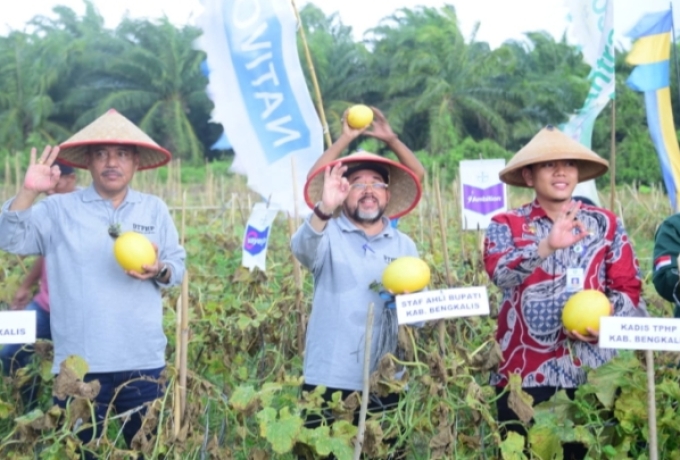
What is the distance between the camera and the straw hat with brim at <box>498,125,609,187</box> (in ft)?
9.05

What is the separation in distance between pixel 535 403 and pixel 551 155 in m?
0.79

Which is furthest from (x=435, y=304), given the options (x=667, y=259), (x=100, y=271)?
(x=100, y=271)

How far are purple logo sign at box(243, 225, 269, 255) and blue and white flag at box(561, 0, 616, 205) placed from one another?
199 centimetres

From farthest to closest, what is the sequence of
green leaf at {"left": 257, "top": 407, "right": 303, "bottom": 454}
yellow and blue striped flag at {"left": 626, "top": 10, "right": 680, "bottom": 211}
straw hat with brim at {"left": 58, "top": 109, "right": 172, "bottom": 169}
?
yellow and blue striped flag at {"left": 626, "top": 10, "right": 680, "bottom": 211} → straw hat with brim at {"left": 58, "top": 109, "right": 172, "bottom": 169} → green leaf at {"left": 257, "top": 407, "right": 303, "bottom": 454}

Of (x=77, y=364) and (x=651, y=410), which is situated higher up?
(x=77, y=364)

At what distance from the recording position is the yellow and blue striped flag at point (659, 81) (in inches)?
186

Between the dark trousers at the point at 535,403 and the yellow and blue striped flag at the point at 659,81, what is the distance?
7.60 feet

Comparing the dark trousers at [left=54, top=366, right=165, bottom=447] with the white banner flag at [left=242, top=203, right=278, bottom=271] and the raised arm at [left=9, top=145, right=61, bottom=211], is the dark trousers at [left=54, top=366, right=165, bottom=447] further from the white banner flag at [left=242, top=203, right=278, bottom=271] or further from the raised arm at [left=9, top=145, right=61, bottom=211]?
the white banner flag at [left=242, top=203, right=278, bottom=271]

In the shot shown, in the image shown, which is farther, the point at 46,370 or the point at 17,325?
the point at 46,370

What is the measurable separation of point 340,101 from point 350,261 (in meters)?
27.1

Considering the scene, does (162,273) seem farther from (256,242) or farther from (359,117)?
(256,242)

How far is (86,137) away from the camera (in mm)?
2980

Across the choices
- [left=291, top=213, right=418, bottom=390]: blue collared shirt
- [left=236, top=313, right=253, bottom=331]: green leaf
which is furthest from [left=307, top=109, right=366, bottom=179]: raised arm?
[left=236, top=313, right=253, bottom=331]: green leaf

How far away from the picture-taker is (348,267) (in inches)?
112
